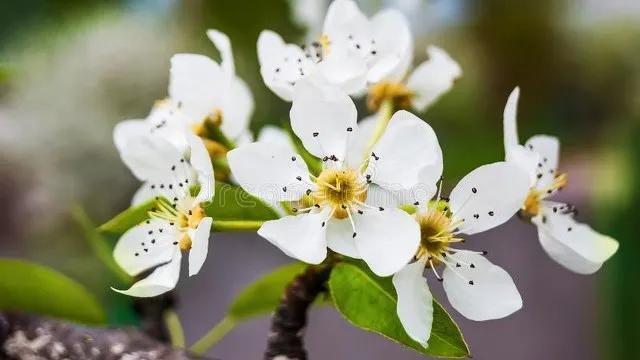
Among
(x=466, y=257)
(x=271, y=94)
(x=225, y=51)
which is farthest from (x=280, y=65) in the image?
(x=271, y=94)

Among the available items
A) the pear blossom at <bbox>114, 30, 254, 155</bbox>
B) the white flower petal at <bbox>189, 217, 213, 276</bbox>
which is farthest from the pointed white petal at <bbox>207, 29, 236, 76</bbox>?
the white flower petal at <bbox>189, 217, 213, 276</bbox>

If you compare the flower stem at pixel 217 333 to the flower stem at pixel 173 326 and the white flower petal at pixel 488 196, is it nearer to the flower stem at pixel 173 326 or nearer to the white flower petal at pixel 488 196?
the flower stem at pixel 173 326

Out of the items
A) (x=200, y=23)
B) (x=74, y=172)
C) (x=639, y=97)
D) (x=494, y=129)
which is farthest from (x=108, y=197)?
(x=639, y=97)

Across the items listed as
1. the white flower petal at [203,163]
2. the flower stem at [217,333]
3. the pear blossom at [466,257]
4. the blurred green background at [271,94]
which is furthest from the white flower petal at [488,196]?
the blurred green background at [271,94]

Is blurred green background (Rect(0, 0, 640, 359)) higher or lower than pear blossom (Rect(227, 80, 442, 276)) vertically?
lower

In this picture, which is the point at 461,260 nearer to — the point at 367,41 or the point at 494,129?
the point at 367,41

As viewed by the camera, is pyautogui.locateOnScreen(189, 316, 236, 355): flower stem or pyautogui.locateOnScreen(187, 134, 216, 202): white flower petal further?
pyautogui.locateOnScreen(189, 316, 236, 355): flower stem

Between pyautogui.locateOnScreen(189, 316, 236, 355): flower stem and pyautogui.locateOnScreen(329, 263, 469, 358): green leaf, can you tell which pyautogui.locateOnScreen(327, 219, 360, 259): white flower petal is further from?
pyautogui.locateOnScreen(189, 316, 236, 355): flower stem
